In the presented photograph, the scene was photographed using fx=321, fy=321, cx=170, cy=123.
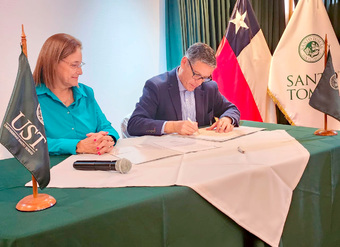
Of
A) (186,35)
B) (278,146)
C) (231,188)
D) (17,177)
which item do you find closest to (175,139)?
(278,146)

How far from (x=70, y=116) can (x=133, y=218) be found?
3.44 ft

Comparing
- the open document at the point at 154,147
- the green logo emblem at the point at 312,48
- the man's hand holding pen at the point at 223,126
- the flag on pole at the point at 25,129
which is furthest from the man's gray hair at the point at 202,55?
the green logo emblem at the point at 312,48

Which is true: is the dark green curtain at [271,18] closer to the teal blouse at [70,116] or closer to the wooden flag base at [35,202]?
the teal blouse at [70,116]

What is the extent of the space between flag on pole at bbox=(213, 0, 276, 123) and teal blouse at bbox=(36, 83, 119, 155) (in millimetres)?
1979

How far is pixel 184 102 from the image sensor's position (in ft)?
7.53

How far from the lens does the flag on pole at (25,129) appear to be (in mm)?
796

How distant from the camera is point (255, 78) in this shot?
11.4 ft

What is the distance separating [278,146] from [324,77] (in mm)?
615

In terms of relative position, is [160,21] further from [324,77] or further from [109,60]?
[324,77]

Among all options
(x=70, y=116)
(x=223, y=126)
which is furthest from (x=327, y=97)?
(x=70, y=116)

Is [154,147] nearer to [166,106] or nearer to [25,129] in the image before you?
[166,106]

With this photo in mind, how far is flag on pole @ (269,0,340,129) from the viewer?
3.27 metres

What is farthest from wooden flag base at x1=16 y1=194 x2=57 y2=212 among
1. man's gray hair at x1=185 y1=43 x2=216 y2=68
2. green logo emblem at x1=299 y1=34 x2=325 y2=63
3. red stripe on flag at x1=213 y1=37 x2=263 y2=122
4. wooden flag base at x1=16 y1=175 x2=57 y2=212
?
green logo emblem at x1=299 y1=34 x2=325 y2=63

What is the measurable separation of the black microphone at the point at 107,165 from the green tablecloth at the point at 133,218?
0.15 meters
